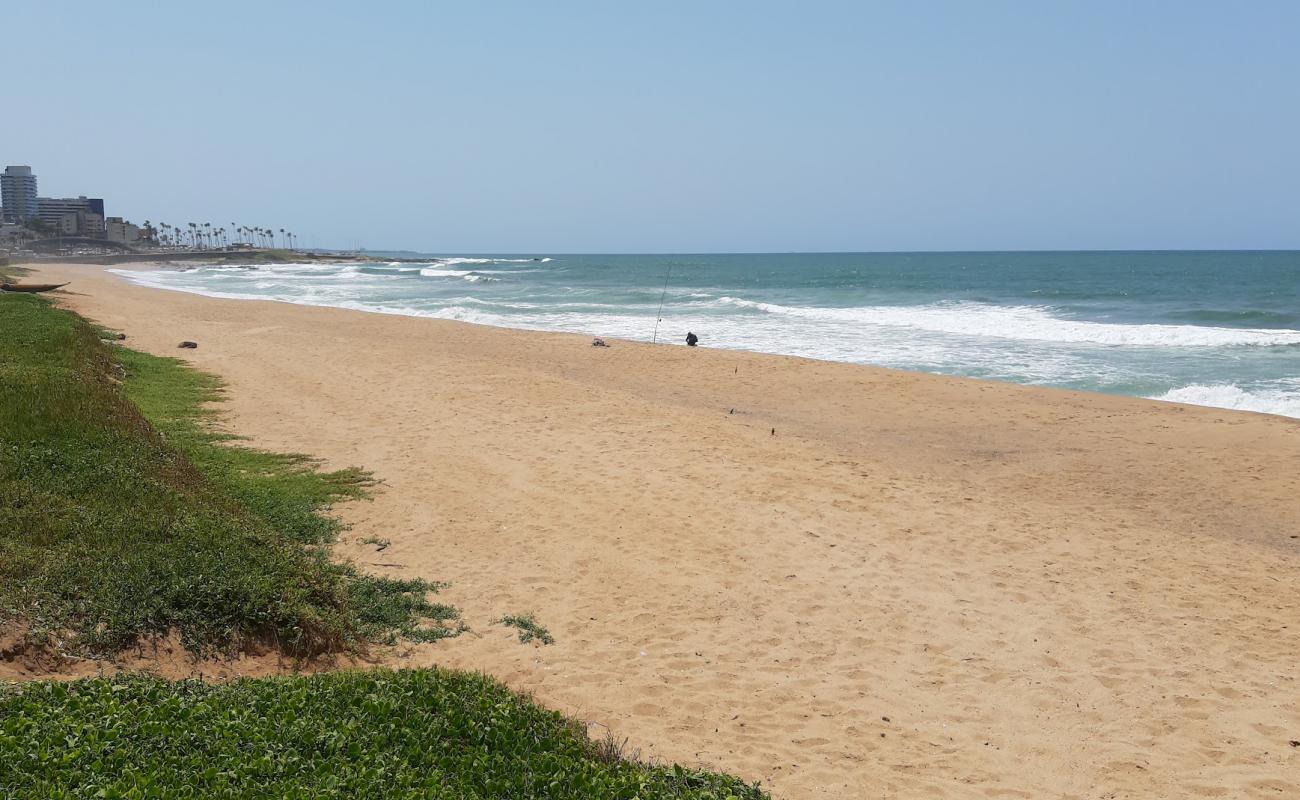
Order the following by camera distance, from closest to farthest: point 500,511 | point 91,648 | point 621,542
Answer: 1. point 91,648
2. point 621,542
3. point 500,511

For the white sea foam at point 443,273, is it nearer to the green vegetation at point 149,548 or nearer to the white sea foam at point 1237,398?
the white sea foam at point 1237,398

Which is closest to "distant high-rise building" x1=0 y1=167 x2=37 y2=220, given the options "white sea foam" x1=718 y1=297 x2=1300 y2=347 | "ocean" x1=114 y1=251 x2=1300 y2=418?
"ocean" x1=114 y1=251 x2=1300 y2=418

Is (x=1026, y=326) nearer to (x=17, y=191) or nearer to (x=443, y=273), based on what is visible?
(x=443, y=273)

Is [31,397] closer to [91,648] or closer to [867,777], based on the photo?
[91,648]

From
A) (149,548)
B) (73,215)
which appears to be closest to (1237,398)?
(149,548)

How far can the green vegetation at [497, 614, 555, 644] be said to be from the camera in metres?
5.86

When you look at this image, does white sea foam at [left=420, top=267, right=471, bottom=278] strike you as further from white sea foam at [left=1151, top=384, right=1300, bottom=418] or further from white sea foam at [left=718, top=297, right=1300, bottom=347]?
white sea foam at [left=1151, top=384, right=1300, bottom=418]

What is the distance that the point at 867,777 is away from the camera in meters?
4.47

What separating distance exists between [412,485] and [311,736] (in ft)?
19.4

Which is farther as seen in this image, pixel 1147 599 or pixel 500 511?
pixel 500 511

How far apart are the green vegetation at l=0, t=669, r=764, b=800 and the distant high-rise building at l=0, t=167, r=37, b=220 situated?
21256 cm

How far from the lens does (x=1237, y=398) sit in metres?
16.5

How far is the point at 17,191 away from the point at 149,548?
21868 cm

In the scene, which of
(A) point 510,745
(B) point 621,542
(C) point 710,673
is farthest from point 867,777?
(B) point 621,542
